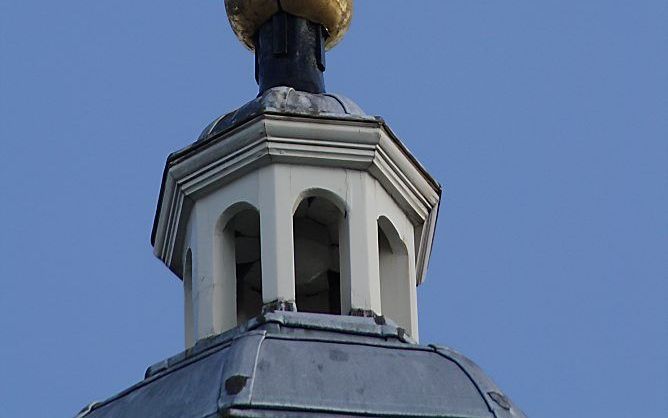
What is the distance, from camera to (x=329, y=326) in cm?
2094

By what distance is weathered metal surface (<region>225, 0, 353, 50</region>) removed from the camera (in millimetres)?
23469

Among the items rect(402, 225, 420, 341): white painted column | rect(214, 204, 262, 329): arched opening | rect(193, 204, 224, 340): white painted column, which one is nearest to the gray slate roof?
rect(193, 204, 224, 340): white painted column

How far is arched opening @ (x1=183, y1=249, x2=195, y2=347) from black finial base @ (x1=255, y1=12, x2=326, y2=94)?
1478 mm

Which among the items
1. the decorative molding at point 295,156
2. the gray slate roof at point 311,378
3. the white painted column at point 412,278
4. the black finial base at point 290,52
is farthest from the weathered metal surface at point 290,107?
the gray slate roof at point 311,378

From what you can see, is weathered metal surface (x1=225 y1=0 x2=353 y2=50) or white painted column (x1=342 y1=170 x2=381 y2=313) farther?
weathered metal surface (x1=225 y1=0 x2=353 y2=50)

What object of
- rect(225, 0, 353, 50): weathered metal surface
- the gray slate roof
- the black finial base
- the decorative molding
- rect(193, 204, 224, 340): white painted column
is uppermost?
rect(225, 0, 353, 50): weathered metal surface

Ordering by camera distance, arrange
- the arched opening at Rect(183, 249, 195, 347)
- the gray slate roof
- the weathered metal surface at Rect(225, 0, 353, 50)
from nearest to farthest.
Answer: the gray slate roof → the arched opening at Rect(183, 249, 195, 347) → the weathered metal surface at Rect(225, 0, 353, 50)

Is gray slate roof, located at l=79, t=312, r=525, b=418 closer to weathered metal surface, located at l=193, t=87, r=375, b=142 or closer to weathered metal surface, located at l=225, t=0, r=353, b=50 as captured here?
weathered metal surface, located at l=193, t=87, r=375, b=142

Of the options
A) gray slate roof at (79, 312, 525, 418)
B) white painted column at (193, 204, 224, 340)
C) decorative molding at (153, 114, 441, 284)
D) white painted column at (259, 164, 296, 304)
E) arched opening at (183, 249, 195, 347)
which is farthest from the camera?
arched opening at (183, 249, 195, 347)

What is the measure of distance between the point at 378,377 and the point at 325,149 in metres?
2.49

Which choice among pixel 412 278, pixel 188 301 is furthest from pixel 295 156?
pixel 188 301

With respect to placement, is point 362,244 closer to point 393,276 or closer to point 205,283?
point 393,276

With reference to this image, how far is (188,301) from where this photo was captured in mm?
22922

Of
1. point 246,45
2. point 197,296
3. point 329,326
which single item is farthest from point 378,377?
point 246,45
